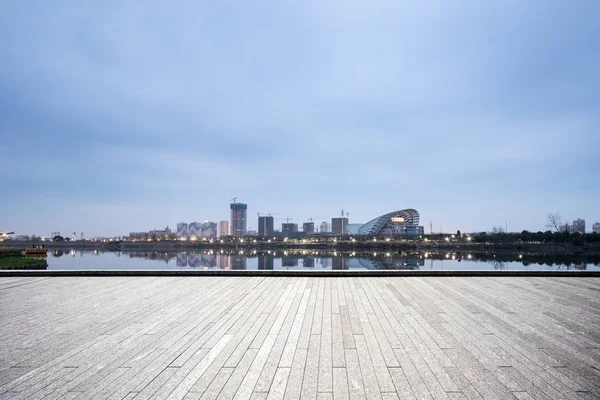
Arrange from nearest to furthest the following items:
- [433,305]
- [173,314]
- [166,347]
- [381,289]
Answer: [166,347]
[173,314]
[433,305]
[381,289]

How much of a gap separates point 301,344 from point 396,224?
141229mm

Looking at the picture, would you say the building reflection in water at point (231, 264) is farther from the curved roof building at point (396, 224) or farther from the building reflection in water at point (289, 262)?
the curved roof building at point (396, 224)

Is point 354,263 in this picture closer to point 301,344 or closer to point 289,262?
point 289,262

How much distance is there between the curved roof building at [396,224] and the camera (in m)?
128

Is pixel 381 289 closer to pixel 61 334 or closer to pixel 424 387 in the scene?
pixel 424 387

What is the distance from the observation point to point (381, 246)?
9294cm

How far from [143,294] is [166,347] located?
4.06 metres

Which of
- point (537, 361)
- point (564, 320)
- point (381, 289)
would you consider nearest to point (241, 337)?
point (537, 361)

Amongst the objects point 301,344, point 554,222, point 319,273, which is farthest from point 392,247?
point 301,344

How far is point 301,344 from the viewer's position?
4.39m

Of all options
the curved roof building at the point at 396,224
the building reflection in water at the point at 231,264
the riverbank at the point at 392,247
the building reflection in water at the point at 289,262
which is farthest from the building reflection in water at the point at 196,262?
the curved roof building at the point at 396,224

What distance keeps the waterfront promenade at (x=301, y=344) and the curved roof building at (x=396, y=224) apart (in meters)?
123

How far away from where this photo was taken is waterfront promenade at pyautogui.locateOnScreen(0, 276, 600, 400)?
3.21 m

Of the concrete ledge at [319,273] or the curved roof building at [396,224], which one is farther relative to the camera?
the curved roof building at [396,224]
